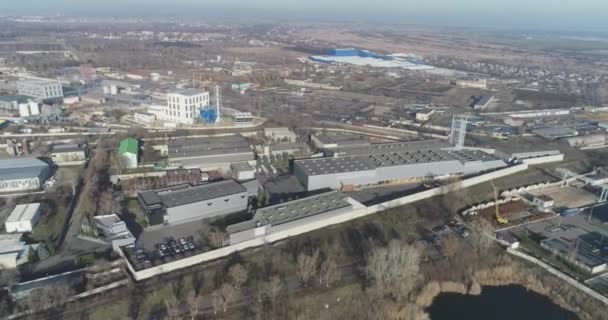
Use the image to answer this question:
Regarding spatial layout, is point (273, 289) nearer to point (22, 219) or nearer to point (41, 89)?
point (22, 219)

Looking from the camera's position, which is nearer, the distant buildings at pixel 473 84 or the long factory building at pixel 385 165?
the long factory building at pixel 385 165

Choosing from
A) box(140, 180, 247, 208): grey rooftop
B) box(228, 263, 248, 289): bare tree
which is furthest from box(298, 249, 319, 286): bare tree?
box(140, 180, 247, 208): grey rooftop

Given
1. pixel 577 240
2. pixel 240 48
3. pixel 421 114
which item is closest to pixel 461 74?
pixel 421 114

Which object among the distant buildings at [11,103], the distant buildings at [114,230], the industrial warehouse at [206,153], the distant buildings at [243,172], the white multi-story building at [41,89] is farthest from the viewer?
the white multi-story building at [41,89]

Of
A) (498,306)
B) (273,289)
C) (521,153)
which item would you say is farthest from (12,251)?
(521,153)

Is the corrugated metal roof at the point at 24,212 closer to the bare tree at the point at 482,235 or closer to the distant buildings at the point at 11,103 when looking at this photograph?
the bare tree at the point at 482,235

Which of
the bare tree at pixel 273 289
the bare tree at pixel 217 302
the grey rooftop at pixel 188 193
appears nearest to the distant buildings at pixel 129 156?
the grey rooftop at pixel 188 193

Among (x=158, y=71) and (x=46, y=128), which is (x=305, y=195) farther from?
(x=158, y=71)
